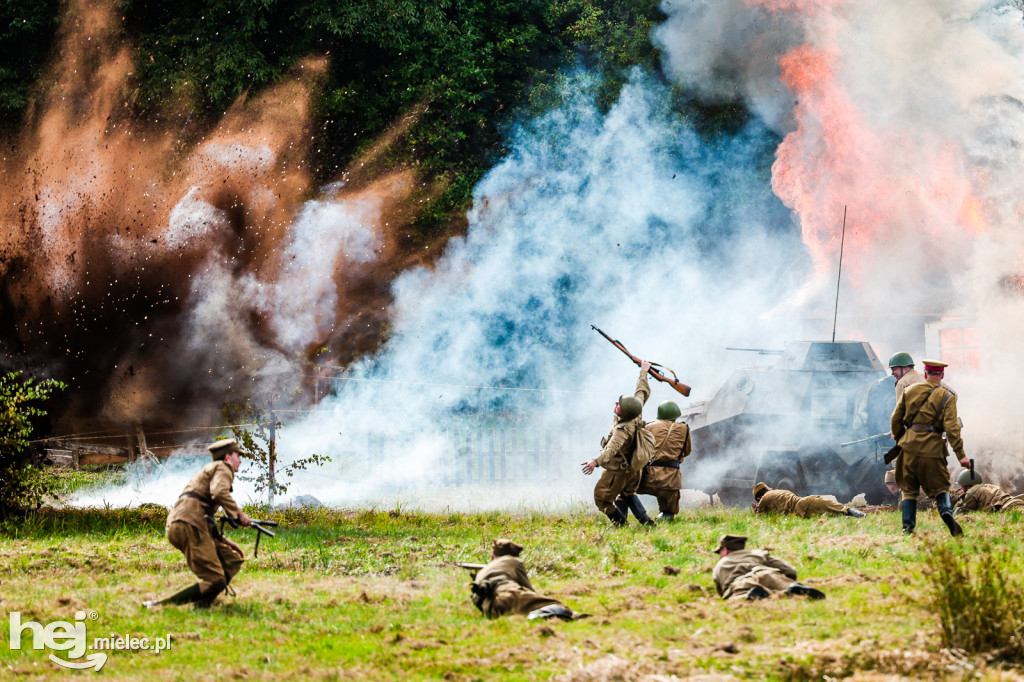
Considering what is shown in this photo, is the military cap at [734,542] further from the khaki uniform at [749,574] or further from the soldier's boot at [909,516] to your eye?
the soldier's boot at [909,516]

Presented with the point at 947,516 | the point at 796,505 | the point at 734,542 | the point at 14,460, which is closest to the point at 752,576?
the point at 734,542

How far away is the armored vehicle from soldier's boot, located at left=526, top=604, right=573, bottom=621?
318 inches

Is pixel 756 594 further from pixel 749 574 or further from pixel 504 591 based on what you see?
pixel 504 591

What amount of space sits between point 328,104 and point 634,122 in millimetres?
7658

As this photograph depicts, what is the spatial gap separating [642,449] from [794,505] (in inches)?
92.3

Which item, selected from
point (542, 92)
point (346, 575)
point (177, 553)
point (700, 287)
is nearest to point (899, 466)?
point (346, 575)

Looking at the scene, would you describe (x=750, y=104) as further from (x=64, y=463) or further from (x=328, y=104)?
(x=64, y=463)

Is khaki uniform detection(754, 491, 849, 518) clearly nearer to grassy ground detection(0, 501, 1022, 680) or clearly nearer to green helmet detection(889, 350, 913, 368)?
grassy ground detection(0, 501, 1022, 680)

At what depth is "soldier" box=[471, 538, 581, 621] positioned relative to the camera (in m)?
7.27

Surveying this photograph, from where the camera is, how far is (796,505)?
507 inches

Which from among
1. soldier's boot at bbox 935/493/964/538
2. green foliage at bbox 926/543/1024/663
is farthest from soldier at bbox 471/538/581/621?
soldier's boot at bbox 935/493/964/538

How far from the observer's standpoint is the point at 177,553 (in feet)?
36.0

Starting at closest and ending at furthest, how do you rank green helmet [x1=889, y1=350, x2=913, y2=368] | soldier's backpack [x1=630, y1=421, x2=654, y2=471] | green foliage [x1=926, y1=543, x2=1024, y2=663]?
green foliage [x1=926, y1=543, x2=1024, y2=663], soldier's backpack [x1=630, y1=421, x2=654, y2=471], green helmet [x1=889, y1=350, x2=913, y2=368]

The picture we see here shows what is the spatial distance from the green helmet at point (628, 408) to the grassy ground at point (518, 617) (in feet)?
4.33
